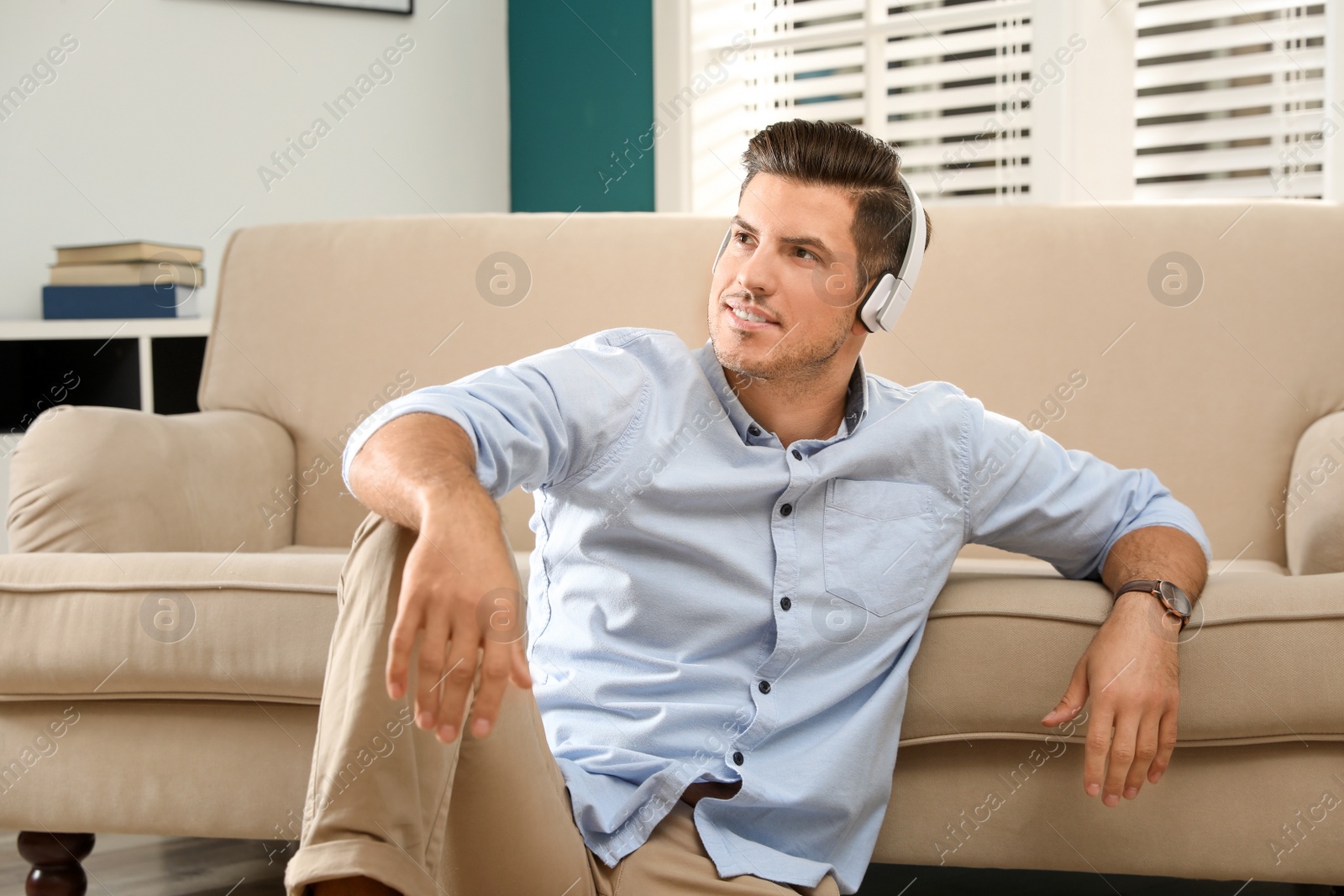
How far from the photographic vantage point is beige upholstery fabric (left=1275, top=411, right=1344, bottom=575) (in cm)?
161

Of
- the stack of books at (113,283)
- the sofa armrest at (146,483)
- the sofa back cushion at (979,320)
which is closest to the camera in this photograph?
A: the sofa armrest at (146,483)

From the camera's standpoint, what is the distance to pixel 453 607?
2.81ft

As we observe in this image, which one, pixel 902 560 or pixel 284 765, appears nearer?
pixel 902 560

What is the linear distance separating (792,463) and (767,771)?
311mm

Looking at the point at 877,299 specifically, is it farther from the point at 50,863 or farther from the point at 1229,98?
the point at 1229,98

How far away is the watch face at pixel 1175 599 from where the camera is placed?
118 cm

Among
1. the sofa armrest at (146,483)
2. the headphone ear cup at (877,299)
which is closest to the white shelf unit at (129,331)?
the sofa armrest at (146,483)

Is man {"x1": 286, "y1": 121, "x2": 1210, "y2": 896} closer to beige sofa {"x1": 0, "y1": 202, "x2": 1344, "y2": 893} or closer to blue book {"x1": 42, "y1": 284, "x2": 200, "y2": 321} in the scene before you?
beige sofa {"x1": 0, "y1": 202, "x2": 1344, "y2": 893}

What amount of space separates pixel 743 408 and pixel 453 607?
51 centimetres

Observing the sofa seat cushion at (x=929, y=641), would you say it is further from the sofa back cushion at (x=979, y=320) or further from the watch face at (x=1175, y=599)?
the sofa back cushion at (x=979, y=320)

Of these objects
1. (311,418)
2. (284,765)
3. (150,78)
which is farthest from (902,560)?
(150,78)

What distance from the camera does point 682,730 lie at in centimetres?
117

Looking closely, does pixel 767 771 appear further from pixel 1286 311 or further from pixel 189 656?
pixel 1286 311

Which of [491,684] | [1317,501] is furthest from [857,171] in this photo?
[1317,501]
